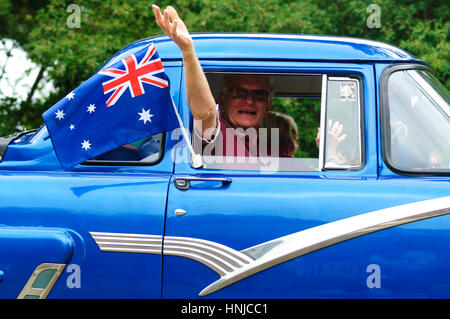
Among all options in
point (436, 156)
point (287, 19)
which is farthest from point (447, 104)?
point (287, 19)

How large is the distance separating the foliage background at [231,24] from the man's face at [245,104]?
4859 millimetres

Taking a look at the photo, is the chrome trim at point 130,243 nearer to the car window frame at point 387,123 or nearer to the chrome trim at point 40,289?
the chrome trim at point 40,289

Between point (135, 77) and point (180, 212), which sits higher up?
point (135, 77)

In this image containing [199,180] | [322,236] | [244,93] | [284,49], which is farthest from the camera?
[244,93]

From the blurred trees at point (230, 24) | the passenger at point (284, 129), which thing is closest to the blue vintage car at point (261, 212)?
the passenger at point (284, 129)

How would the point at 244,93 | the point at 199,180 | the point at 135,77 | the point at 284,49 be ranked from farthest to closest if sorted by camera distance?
the point at 244,93
the point at 284,49
the point at 135,77
the point at 199,180

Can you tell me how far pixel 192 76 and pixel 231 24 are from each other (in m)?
5.76

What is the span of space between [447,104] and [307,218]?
99cm

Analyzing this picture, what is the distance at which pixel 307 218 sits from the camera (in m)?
2.65

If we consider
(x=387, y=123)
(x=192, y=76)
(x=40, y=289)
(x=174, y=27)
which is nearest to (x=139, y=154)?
(x=192, y=76)

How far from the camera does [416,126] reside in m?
2.89

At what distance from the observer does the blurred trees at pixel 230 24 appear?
8250mm

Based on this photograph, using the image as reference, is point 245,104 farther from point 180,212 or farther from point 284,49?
point 180,212
